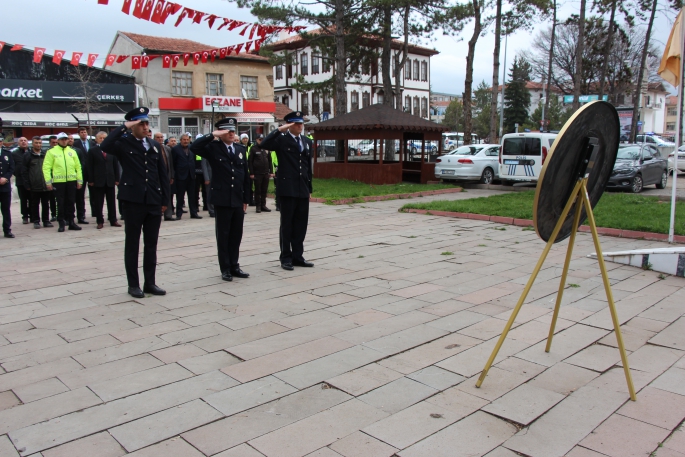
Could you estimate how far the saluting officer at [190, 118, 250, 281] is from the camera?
21.6ft

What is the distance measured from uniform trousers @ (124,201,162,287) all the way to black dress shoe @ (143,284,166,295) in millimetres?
33

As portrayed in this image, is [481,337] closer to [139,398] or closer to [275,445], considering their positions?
[275,445]

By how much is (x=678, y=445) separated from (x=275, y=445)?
2.15 metres

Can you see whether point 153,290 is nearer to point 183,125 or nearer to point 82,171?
point 82,171

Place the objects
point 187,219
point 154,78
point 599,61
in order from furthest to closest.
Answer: point 599,61 < point 154,78 < point 187,219

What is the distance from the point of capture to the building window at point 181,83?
40094 mm

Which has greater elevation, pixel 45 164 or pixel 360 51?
pixel 360 51

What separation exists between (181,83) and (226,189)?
36.9m

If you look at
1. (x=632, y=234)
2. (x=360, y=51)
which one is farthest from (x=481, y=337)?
(x=360, y=51)

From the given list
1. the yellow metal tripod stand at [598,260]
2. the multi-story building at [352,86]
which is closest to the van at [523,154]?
the yellow metal tripod stand at [598,260]

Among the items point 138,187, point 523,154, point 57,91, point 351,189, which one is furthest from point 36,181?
point 57,91

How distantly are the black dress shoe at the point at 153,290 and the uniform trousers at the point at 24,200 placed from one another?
7.39 m

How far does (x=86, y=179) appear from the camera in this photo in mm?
11438

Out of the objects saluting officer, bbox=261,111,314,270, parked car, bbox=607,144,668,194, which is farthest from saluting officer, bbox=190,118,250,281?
parked car, bbox=607,144,668,194
